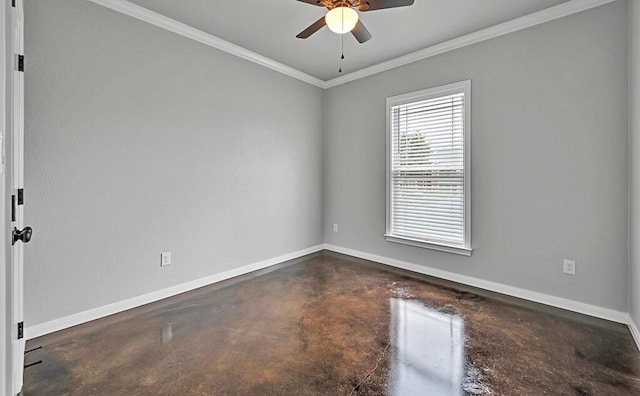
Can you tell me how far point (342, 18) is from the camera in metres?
2.06

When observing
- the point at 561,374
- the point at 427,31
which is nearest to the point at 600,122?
the point at 427,31

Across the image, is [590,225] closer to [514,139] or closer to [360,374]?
[514,139]

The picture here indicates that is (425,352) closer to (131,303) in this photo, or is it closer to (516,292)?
(516,292)

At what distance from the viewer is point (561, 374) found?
1854 millimetres

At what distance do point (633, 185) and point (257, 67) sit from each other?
3.88 meters

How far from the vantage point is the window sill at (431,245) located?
338cm

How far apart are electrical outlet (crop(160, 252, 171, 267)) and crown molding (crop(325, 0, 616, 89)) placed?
11.0ft

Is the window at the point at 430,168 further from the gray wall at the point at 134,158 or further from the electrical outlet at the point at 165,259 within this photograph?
the electrical outlet at the point at 165,259

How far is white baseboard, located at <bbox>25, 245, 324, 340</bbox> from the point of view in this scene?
7.55 ft

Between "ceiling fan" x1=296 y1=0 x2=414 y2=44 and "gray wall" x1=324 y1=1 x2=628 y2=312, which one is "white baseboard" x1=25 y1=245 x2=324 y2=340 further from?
"ceiling fan" x1=296 y1=0 x2=414 y2=44

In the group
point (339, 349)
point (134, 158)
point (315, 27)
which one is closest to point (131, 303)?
point (134, 158)

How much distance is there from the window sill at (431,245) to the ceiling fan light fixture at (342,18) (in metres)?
2.57

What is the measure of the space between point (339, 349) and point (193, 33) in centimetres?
328

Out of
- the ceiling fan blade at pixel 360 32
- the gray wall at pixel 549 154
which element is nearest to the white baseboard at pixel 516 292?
the gray wall at pixel 549 154
